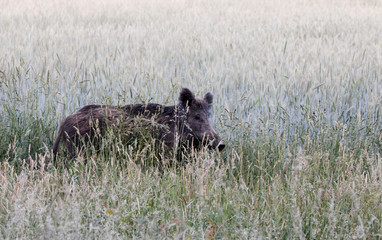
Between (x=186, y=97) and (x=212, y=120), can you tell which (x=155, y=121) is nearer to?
(x=186, y=97)

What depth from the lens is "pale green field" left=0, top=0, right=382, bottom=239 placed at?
314 centimetres

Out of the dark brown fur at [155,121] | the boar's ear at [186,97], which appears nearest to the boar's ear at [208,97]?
the dark brown fur at [155,121]

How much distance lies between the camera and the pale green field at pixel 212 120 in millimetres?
3141

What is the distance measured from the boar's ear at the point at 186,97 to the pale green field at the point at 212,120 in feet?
0.56

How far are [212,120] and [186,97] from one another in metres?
0.99

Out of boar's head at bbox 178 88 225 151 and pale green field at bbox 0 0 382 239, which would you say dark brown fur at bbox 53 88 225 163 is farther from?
pale green field at bbox 0 0 382 239

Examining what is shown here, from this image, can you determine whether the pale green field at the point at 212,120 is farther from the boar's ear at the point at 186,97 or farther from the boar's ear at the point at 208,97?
the boar's ear at the point at 208,97

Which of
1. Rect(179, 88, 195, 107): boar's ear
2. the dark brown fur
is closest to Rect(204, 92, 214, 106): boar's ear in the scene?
the dark brown fur

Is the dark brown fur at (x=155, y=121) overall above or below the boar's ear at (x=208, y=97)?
below

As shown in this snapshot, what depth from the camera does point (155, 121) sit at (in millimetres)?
4648

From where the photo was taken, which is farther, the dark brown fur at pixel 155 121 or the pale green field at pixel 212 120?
the dark brown fur at pixel 155 121

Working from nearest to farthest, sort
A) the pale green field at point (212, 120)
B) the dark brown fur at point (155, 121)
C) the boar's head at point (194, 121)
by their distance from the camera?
the pale green field at point (212, 120)
the dark brown fur at point (155, 121)
the boar's head at point (194, 121)

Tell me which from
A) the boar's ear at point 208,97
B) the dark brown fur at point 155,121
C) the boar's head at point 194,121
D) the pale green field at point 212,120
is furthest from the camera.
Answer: the boar's ear at point 208,97

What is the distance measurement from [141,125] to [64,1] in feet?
42.8
